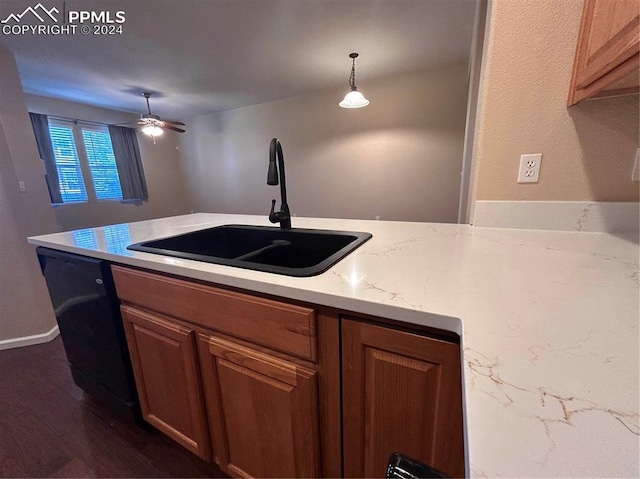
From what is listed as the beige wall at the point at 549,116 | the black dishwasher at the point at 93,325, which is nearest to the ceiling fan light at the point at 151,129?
the black dishwasher at the point at 93,325

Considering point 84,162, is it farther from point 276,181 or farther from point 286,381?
point 286,381

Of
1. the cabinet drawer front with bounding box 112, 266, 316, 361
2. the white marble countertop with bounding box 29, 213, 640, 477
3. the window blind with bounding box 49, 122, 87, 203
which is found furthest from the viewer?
the window blind with bounding box 49, 122, 87, 203

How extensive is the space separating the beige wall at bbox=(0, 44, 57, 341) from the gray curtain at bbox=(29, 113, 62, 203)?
204cm

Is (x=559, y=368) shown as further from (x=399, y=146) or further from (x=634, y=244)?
(x=399, y=146)

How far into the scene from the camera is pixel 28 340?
2.12 m

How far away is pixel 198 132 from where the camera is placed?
5699mm

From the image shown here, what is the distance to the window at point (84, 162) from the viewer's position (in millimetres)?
4059

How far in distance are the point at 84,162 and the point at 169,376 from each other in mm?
5025

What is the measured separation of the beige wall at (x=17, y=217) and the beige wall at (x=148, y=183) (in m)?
2.31

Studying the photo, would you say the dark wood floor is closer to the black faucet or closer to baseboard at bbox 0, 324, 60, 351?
baseboard at bbox 0, 324, 60, 351

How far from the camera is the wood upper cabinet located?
1.78 feet

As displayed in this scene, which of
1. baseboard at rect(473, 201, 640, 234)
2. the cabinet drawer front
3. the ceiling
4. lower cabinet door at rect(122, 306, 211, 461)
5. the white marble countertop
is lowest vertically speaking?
lower cabinet door at rect(122, 306, 211, 461)

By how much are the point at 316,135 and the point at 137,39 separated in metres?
2.63

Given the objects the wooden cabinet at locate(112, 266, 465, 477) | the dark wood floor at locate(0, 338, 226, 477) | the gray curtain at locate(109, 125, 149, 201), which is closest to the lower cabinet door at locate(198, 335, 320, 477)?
the wooden cabinet at locate(112, 266, 465, 477)
